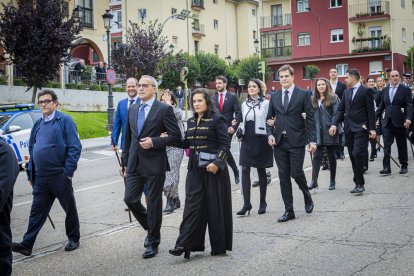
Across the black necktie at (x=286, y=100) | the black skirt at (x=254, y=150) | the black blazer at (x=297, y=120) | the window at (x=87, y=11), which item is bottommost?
the black skirt at (x=254, y=150)

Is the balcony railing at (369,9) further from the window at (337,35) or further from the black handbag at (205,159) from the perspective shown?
the black handbag at (205,159)

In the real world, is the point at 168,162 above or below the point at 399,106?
below

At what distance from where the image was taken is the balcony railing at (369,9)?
5425 centimetres

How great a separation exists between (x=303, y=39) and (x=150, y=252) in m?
53.8

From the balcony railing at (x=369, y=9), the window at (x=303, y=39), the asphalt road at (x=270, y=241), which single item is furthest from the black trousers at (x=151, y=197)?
the window at (x=303, y=39)

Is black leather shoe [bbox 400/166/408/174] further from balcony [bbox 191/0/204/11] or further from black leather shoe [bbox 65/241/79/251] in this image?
balcony [bbox 191/0/204/11]

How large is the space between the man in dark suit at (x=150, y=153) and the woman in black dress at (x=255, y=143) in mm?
2256

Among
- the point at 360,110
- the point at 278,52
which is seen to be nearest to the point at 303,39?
the point at 278,52

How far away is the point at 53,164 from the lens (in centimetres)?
713

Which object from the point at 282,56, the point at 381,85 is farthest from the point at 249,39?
the point at 381,85

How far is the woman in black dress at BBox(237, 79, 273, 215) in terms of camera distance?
354 inches

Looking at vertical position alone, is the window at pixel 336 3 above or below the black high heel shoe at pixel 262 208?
above

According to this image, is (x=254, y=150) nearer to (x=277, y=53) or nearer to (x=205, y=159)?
(x=205, y=159)

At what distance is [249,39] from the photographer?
6912cm
